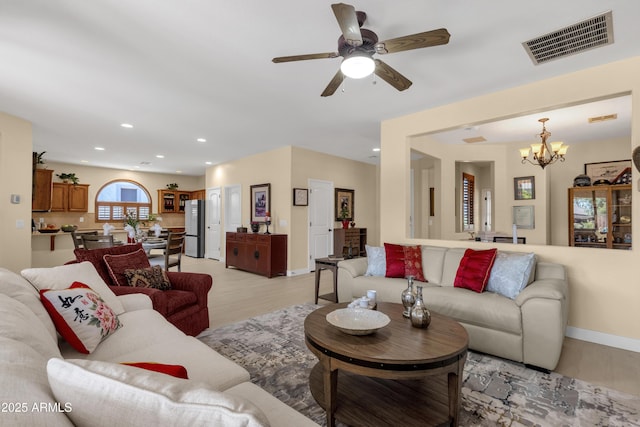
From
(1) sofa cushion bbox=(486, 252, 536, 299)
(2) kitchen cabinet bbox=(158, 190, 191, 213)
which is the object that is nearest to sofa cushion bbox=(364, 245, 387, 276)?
(1) sofa cushion bbox=(486, 252, 536, 299)

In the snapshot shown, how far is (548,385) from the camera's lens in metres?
2.20

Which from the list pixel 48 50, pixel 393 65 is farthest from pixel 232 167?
pixel 393 65

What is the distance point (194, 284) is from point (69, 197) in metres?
7.53

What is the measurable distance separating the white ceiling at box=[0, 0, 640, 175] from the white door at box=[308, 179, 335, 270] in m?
1.83

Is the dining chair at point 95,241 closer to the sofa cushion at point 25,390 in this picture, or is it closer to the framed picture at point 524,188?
the sofa cushion at point 25,390

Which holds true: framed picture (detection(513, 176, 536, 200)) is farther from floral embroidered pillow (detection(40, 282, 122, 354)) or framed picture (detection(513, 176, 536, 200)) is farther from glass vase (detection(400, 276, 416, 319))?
floral embroidered pillow (detection(40, 282, 122, 354))

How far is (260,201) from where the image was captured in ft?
22.0

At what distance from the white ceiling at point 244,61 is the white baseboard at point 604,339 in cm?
259

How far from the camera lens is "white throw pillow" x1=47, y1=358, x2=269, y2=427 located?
633mm

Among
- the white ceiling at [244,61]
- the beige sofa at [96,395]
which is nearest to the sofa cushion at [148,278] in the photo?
the beige sofa at [96,395]

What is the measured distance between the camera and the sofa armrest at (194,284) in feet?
9.93

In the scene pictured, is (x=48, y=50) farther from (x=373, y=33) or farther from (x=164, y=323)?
(x=373, y=33)

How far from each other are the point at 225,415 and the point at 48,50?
11.3 feet

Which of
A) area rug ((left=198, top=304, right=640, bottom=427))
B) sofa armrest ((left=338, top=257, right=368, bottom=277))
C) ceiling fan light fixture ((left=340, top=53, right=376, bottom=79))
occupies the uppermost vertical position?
ceiling fan light fixture ((left=340, top=53, right=376, bottom=79))
